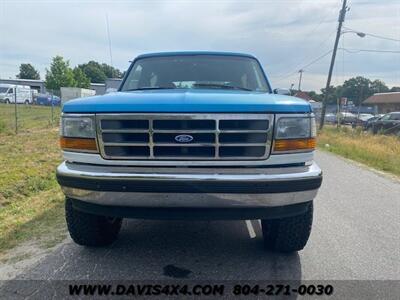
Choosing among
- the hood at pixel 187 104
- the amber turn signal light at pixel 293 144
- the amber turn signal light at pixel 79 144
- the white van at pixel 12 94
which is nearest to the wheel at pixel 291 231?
the amber turn signal light at pixel 293 144

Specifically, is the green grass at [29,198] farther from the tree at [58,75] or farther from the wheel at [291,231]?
the tree at [58,75]

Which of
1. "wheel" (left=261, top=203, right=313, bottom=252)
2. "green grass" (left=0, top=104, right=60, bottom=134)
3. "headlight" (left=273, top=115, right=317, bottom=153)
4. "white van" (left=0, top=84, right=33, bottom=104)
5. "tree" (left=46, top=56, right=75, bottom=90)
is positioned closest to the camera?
"headlight" (left=273, top=115, right=317, bottom=153)

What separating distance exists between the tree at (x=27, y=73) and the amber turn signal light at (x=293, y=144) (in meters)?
95.7

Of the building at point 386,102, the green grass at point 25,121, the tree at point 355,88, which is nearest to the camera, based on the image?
the green grass at point 25,121

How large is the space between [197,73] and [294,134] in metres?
1.76

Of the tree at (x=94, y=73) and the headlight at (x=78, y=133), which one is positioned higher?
the tree at (x=94, y=73)

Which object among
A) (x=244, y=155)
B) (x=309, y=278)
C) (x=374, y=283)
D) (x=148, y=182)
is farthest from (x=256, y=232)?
(x=148, y=182)

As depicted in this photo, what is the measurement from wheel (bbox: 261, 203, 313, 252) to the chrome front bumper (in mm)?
498

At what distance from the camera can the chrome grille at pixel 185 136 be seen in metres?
2.79

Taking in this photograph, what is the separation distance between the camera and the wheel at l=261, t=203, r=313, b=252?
3336 mm

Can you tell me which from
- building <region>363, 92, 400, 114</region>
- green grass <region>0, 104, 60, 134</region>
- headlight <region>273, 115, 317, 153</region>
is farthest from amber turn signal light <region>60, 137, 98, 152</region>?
building <region>363, 92, 400, 114</region>

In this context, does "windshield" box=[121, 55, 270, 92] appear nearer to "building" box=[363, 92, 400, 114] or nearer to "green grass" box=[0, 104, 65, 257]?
"green grass" box=[0, 104, 65, 257]

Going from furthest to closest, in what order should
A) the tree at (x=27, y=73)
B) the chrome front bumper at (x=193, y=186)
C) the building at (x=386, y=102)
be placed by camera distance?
1. the tree at (x=27, y=73)
2. the building at (x=386, y=102)
3. the chrome front bumper at (x=193, y=186)

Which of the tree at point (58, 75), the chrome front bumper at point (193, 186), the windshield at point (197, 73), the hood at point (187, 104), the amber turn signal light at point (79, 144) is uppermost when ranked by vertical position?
the tree at point (58, 75)
